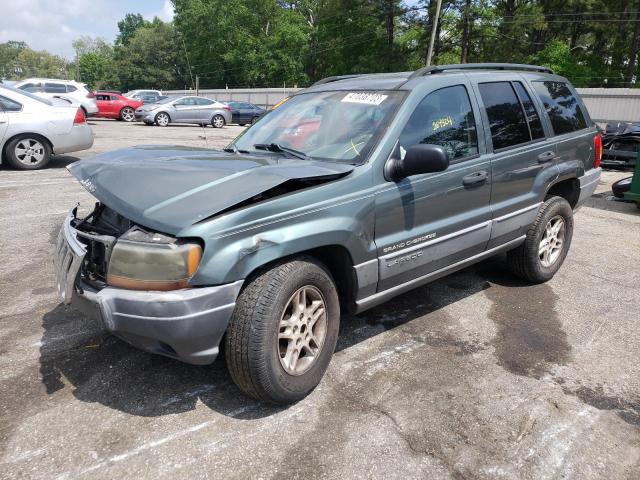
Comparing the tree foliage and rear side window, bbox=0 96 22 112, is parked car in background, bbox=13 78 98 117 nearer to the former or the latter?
rear side window, bbox=0 96 22 112

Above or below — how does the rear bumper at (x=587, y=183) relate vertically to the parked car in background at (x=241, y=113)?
below

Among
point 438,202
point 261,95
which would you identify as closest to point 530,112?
point 438,202

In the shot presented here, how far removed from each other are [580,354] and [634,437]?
0.94 meters

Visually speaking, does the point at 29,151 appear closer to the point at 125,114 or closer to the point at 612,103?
the point at 125,114

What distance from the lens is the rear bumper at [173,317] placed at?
2480 mm

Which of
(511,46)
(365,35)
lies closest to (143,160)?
(511,46)

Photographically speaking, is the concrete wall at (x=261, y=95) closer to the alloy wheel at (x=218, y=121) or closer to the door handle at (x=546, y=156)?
the alloy wheel at (x=218, y=121)

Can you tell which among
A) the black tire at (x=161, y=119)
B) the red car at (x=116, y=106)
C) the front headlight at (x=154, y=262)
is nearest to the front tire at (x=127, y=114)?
the red car at (x=116, y=106)

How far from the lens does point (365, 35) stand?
46719 mm

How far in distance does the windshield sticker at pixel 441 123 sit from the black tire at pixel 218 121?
2045 centimetres

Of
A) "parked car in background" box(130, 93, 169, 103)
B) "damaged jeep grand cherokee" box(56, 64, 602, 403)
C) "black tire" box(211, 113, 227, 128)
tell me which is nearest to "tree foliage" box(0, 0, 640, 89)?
"parked car in background" box(130, 93, 169, 103)

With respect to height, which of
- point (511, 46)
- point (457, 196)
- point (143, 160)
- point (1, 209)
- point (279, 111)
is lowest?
point (1, 209)

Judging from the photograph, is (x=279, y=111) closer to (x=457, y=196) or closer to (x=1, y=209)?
(x=457, y=196)

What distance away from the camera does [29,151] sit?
955cm
